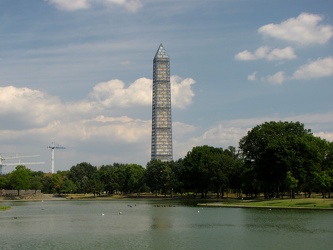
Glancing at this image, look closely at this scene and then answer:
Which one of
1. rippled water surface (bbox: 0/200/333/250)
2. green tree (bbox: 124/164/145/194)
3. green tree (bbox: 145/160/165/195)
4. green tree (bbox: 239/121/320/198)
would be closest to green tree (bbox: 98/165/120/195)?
green tree (bbox: 124/164/145/194)

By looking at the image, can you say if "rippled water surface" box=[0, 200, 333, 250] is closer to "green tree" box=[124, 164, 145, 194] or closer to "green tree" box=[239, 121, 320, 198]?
"green tree" box=[239, 121, 320, 198]

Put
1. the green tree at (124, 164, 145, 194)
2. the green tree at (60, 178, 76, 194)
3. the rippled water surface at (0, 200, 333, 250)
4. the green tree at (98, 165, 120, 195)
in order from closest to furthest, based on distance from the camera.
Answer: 1. the rippled water surface at (0, 200, 333, 250)
2. the green tree at (124, 164, 145, 194)
3. the green tree at (98, 165, 120, 195)
4. the green tree at (60, 178, 76, 194)

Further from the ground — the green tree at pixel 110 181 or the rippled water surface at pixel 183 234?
the green tree at pixel 110 181

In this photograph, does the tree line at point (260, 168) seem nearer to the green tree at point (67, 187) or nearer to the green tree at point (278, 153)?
the green tree at point (278, 153)

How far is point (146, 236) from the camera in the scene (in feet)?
148

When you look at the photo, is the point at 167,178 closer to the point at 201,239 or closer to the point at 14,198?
the point at 14,198

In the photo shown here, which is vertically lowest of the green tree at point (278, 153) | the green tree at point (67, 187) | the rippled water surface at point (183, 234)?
the rippled water surface at point (183, 234)

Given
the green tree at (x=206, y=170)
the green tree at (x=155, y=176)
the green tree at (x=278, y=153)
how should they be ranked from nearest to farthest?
the green tree at (x=278, y=153), the green tree at (x=206, y=170), the green tree at (x=155, y=176)

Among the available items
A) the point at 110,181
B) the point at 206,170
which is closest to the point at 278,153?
the point at 206,170

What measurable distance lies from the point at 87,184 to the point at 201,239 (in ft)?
519

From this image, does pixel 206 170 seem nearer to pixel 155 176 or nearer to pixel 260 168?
pixel 155 176

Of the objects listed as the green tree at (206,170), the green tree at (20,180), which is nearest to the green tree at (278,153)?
the green tree at (206,170)

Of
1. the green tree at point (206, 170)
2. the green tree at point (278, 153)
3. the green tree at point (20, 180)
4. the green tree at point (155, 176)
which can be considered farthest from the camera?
the green tree at point (20, 180)

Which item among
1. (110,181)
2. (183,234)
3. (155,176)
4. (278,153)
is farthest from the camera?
(110,181)
